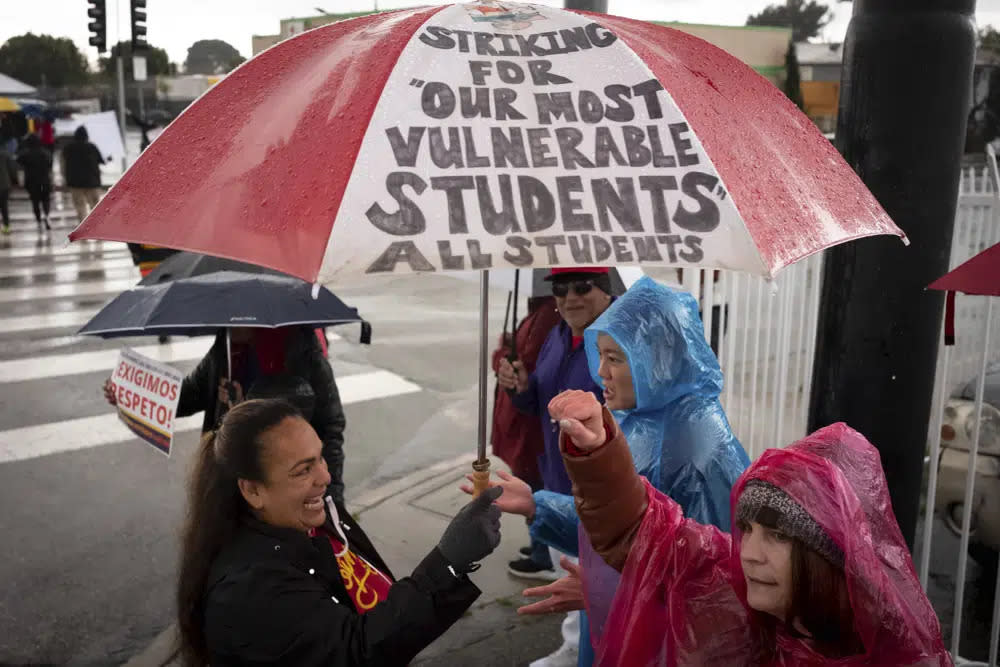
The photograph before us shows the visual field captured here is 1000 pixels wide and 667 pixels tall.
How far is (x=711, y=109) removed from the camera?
206 cm

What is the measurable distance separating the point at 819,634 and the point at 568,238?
0.98 meters

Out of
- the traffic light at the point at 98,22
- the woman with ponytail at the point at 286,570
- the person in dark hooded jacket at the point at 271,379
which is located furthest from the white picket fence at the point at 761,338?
the traffic light at the point at 98,22

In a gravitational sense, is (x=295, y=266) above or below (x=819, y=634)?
above

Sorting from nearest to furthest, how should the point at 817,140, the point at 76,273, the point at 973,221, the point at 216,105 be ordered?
1. the point at 216,105
2. the point at 817,140
3. the point at 973,221
4. the point at 76,273

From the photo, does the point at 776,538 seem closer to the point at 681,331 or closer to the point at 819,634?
the point at 819,634

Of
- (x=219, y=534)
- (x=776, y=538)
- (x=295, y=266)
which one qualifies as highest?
(x=295, y=266)

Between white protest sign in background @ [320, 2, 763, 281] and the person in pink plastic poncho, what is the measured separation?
417 millimetres

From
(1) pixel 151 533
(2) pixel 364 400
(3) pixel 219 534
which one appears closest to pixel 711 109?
(3) pixel 219 534

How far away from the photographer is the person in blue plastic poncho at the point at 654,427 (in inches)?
102

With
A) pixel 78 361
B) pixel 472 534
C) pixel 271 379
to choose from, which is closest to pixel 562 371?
pixel 271 379

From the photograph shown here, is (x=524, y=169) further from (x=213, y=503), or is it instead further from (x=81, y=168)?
(x=81, y=168)

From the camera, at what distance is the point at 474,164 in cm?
182

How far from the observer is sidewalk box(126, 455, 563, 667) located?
14.6 ft

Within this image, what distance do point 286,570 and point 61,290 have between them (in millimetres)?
12986
